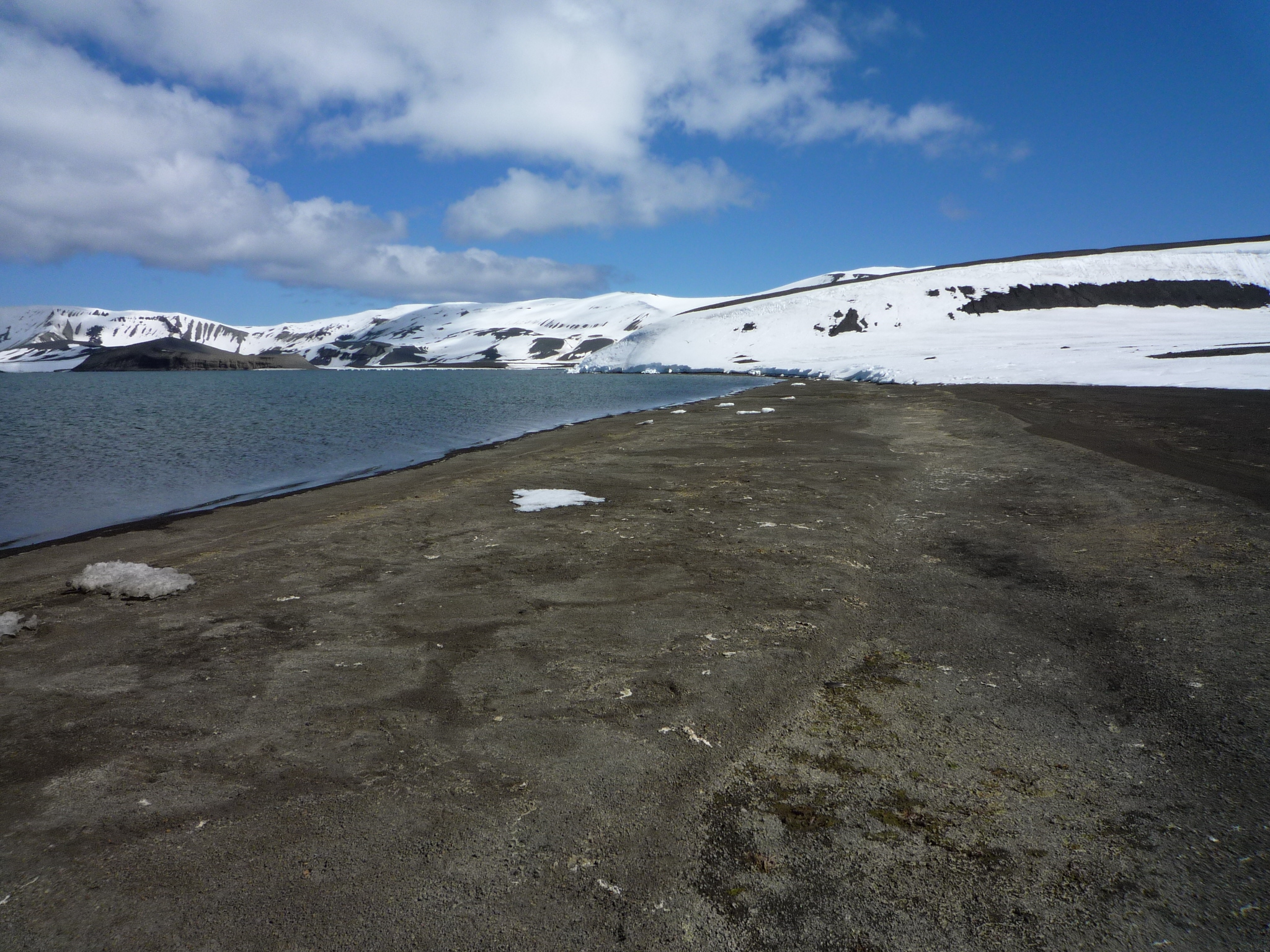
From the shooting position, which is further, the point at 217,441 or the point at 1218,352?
the point at 1218,352

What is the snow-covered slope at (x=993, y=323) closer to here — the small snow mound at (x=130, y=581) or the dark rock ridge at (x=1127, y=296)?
the dark rock ridge at (x=1127, y=296)

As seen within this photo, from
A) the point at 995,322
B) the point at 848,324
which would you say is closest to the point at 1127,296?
the point at 995,322

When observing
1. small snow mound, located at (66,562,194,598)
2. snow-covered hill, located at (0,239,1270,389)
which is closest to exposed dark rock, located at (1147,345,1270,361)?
snow-covered hill, located at (0,239,1270,389)

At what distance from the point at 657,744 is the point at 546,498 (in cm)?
863

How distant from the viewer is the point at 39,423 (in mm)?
34438

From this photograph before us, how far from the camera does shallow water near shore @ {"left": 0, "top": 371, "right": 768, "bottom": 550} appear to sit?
1597 cm

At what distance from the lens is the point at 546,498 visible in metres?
12.8

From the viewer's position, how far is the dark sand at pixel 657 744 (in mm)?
3146

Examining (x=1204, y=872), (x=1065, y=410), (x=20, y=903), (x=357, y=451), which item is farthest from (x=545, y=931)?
(x=1065, y=410)

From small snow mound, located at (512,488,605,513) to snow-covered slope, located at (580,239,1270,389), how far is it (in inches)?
1562

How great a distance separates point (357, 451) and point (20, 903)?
874 inches

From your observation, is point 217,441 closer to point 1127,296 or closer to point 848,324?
point 848,324

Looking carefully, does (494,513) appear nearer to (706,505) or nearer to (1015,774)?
(706,505)

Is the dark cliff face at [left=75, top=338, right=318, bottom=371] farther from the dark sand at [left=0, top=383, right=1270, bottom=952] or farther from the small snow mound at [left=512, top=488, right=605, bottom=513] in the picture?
the dark sand at [left=0, top=383, right=1270, bottom=952]
